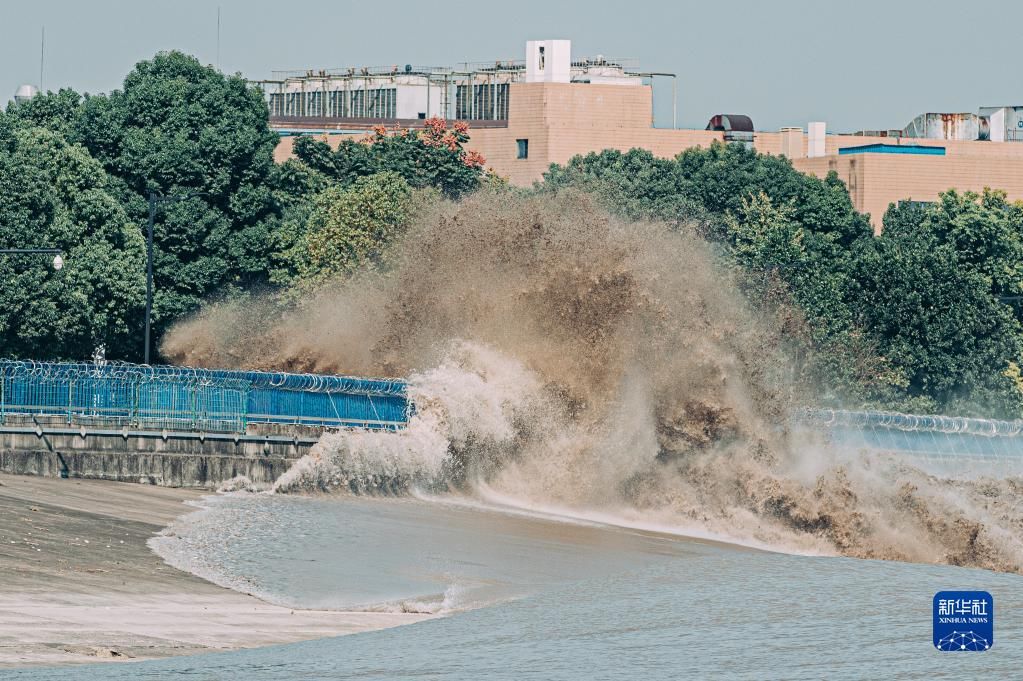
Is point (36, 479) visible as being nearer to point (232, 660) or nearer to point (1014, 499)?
point (232, 660)

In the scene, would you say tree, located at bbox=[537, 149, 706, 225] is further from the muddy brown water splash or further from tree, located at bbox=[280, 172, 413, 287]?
the muddy brown water splash

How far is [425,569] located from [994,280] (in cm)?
5832

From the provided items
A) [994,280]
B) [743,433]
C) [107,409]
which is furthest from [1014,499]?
[994,280]

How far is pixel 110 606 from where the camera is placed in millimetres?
20641

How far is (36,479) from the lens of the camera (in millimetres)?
32656

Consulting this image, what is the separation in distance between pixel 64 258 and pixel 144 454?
23.2m

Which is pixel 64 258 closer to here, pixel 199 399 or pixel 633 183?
pixel 199 399

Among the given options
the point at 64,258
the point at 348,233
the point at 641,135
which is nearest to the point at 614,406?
the point at 64,258

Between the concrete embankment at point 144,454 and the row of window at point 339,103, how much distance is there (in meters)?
96.4

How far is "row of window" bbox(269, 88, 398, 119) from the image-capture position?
133000mm

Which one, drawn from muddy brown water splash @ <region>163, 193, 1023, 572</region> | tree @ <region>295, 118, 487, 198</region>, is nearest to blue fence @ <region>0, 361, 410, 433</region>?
muddy brown water splash @ <region>163, 193, 1023, 572</region>

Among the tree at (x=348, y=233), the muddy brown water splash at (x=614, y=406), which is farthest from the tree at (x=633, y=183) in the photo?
the muddy brown water splash at (x=614, y=406)

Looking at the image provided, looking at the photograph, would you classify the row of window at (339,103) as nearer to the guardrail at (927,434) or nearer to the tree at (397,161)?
the tree at (397,161)

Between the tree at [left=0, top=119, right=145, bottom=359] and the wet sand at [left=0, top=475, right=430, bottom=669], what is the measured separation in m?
27.4
